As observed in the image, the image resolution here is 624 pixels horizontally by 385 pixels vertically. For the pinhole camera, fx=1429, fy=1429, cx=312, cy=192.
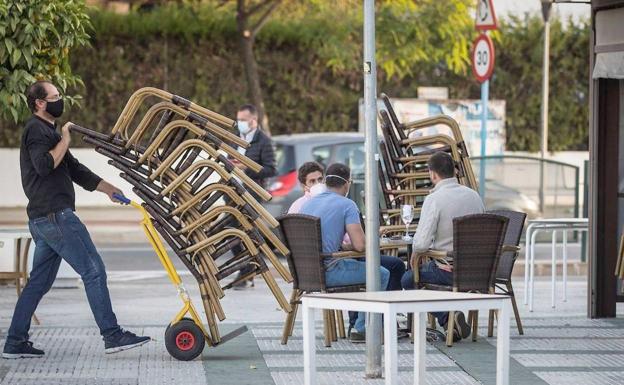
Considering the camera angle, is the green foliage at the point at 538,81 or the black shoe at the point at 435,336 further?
the green foliage at the point at 538,81

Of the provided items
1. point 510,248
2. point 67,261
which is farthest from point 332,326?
point 67,261

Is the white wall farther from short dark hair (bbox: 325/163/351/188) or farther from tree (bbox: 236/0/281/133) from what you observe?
short dark hair (bbox: 325/163/351/188)

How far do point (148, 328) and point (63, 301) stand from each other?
2.39 m

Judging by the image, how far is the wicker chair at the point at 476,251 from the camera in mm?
10211

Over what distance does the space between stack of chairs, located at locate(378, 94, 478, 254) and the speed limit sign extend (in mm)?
6029

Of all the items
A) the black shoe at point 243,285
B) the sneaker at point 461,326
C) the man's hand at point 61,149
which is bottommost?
the black shoe at point 243,285

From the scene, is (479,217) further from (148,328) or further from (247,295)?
(247,295)

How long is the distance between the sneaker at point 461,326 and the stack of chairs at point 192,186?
1474mm

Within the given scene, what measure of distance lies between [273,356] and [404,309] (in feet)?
10.1

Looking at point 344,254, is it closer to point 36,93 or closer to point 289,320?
point 289,320

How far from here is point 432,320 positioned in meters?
11.1

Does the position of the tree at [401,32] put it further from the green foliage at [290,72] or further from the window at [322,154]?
the window at [322,154]

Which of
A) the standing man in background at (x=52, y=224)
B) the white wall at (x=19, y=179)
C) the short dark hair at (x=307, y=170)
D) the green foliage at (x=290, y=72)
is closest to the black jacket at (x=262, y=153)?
the short dark hair at (x=307, y=170)

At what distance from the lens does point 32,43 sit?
10852mm
